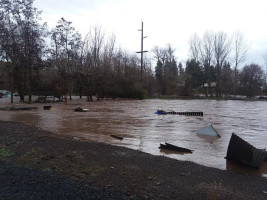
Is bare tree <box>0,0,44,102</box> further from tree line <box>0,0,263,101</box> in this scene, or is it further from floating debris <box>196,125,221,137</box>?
floating debris <box>196,125,221,137</box>

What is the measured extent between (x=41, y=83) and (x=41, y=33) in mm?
6430

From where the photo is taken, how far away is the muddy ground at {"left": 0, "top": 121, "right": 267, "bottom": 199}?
420 cm

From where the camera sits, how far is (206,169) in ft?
20.1

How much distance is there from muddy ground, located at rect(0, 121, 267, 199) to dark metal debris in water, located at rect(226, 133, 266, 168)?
3.16 ft

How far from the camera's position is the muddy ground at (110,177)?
4195mm

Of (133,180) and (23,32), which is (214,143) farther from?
(23,32)

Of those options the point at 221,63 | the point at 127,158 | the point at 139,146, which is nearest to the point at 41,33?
the point at 139,146

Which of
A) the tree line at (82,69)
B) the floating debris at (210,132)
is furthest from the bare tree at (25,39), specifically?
the floating debris at (210,132)

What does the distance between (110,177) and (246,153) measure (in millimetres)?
3706

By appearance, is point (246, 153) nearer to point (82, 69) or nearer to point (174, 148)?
point (174, 148)

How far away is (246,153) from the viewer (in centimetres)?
688


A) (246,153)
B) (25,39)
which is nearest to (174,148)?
(246,153)

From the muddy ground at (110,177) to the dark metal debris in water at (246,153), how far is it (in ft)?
3.16

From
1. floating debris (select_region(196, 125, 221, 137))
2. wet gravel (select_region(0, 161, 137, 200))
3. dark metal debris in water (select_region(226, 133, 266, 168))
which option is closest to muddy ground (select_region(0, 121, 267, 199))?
wet gravel (select_region(0, 161, 137, 200))
